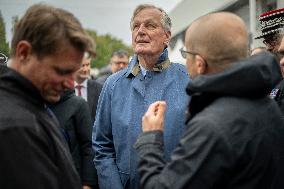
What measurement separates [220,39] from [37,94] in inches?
37.0

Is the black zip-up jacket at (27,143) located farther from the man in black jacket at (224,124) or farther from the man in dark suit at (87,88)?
the man in dark suit at (87,88)

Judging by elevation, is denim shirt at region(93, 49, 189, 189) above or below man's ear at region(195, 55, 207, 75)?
below

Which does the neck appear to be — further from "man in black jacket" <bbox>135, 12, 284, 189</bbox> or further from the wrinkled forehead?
"man in black jacket" <bbox>135, 12, 284, 189</bbox>

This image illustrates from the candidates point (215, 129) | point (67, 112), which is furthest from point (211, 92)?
point (67, 112)

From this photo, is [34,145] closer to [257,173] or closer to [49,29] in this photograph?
[49,29]

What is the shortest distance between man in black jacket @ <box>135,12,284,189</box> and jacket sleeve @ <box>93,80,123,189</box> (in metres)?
1.14

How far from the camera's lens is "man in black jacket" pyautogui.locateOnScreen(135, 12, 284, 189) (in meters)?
2.10

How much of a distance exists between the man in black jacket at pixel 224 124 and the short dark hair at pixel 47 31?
0.61m

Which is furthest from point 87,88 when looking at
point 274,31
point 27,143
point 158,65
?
point 27,143

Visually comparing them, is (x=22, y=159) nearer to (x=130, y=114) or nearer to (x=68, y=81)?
(x=68, y=81)

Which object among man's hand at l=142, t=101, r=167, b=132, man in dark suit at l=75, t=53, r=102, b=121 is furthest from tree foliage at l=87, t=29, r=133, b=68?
man's hand at l=142, t=101, r=167, b=132

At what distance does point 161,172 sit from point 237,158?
0.38 m

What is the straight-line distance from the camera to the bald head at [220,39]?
2.32 m

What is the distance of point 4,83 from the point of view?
2.02 m
